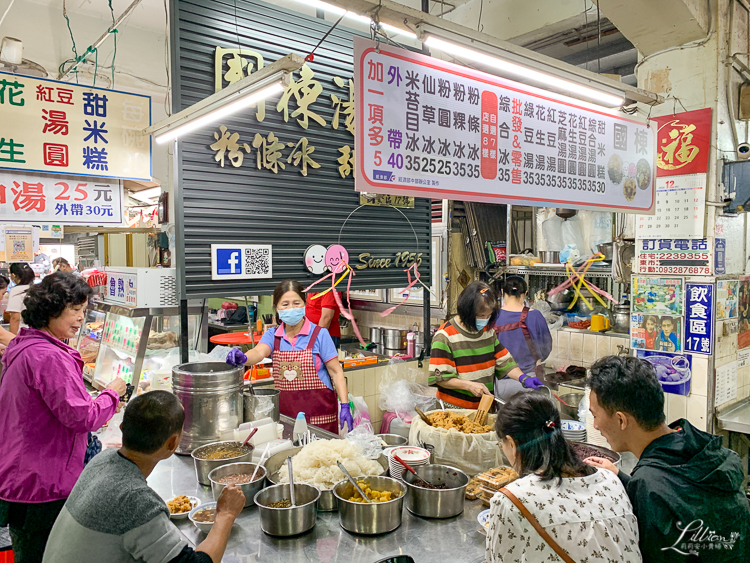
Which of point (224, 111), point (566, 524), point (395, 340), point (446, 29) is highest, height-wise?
point (446, 29)

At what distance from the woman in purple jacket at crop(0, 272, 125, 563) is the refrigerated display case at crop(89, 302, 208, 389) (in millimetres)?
1386

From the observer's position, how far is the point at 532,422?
1615mm

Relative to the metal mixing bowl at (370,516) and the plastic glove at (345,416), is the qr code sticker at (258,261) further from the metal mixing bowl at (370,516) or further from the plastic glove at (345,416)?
the metal mixing bowl at (370,516)

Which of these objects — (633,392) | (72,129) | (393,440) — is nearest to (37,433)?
(393,440)

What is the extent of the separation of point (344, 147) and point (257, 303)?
4753 mm

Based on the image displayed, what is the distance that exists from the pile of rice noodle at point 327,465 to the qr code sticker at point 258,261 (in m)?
2.05

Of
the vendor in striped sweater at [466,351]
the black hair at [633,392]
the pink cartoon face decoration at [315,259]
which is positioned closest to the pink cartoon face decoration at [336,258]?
the pink cartoon face decoration at [315,259]

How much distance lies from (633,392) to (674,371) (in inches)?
108

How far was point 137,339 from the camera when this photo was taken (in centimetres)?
383

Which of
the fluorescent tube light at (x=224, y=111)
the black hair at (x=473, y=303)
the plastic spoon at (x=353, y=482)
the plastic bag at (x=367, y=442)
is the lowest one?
the plastic bag at (x=367, y=442)

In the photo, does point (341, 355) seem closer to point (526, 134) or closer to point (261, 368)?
point (261, 368)

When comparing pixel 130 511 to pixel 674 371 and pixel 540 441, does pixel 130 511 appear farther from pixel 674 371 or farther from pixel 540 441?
pixel 674 371

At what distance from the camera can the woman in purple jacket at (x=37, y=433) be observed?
2.21 m

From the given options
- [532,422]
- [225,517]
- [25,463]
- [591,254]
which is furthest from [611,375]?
[591,254]
